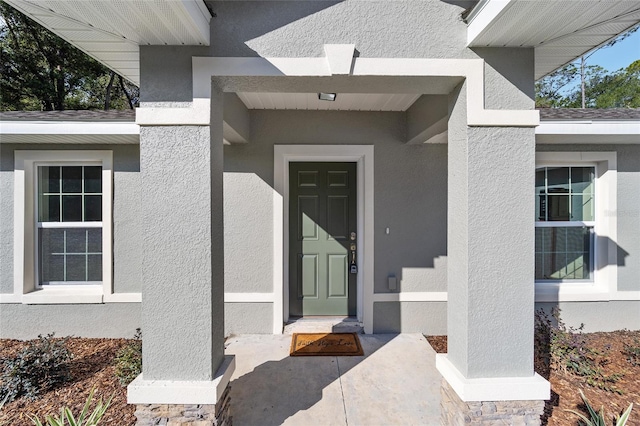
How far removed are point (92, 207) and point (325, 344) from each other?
3670mm

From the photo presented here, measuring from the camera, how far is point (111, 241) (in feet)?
13.0

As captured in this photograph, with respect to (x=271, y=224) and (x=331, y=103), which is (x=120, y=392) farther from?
(x=331, y=103)

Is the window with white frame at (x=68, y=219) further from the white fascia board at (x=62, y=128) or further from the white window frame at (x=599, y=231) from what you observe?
the white window frame at (x=599, y=231)

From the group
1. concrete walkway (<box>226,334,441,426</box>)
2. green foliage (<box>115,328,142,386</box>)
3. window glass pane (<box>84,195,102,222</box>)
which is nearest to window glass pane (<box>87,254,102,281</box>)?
window glass pane (<box>84,195,102,222</box>)

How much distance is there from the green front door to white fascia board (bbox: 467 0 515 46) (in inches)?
93.6

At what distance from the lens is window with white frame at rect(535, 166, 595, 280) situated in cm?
420

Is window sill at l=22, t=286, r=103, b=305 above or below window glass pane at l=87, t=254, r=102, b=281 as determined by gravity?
below

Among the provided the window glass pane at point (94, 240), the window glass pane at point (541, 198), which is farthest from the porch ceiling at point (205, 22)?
the window glass pane at point (94, 240)

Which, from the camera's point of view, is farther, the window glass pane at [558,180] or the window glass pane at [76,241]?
the window glass pane at [558,180]

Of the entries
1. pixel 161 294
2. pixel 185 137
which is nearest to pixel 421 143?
pixel 185 137

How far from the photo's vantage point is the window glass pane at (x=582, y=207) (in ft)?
13.8

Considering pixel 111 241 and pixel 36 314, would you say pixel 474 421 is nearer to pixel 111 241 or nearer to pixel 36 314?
pixel 111 241

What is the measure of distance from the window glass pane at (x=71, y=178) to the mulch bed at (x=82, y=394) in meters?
2.09

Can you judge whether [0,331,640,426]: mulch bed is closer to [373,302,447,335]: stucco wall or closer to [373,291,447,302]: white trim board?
[373,302,447,335]: stucco wall
